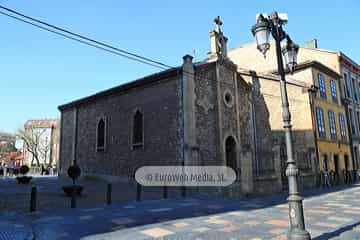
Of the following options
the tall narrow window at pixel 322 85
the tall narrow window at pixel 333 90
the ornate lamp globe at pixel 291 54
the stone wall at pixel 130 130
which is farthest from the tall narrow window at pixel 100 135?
the tall narrow window at pixel 333 90

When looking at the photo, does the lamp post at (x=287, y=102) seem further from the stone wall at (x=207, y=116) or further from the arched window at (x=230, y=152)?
the arched window at (x=230, y=152)

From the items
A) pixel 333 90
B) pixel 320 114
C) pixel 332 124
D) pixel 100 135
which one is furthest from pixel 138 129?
pixel 333 90

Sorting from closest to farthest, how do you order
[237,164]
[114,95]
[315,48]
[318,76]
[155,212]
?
[155,212]
[237,164]
[114,95]
[318,76]
[315,48]

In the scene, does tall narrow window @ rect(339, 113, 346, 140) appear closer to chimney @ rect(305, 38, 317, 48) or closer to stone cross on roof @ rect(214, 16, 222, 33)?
chimney @ rect(305, 38, 317, 48)

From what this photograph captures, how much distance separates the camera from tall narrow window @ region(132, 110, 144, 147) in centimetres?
1571

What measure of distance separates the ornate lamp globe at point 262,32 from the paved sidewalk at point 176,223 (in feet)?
13.1

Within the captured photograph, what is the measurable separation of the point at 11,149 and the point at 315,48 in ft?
232

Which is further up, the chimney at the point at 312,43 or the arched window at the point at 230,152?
the chimney at the point at 312,43

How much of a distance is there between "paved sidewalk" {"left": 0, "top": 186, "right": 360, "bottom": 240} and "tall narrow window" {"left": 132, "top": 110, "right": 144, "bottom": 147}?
6.81 meters

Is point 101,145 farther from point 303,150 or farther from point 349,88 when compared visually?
point 349,88

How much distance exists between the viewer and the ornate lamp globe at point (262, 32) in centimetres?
540

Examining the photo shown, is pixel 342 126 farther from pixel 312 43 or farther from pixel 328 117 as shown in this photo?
pixel 312 43

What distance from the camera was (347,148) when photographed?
77.1 feet

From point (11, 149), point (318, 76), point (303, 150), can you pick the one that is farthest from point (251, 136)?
point (11, 149)
